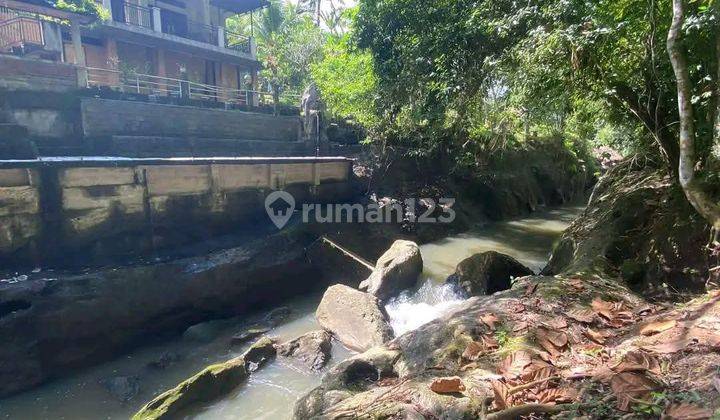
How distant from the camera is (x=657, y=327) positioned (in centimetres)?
399

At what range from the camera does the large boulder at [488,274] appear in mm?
8516

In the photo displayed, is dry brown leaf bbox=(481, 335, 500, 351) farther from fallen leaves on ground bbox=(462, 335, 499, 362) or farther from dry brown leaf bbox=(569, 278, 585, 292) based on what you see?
dry brown leaf bbox=(569, 278, 585, 292)

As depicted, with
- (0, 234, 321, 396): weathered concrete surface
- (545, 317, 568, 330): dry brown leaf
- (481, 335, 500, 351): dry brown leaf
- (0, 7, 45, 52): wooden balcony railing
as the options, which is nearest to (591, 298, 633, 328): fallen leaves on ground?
(545, 317, 568, 330): dry brown leaf

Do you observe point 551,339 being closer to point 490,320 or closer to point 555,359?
point 555,359

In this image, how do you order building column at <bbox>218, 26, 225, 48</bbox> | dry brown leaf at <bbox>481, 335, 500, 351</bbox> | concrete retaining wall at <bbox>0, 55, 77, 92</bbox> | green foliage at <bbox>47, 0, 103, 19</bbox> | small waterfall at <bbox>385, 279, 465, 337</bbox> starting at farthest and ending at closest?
building column at <bbox>218, 26, 225, 48</bbox> → green foliage at <bbox>47, 0, 103, 19</bbox> → concrete retaining wall at <bbox>0, 55, 77, 92</bbox> → small waterfall at <bbox>385, 279, 465, 337</bbox> → dry brown leaf at <bbox>481, 335, 500, 351</bbox>

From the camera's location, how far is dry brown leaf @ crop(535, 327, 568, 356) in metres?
3.96

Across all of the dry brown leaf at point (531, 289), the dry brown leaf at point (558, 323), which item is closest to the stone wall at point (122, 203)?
the dry brown leaf at point (531, 289)

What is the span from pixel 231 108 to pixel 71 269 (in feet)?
30.6

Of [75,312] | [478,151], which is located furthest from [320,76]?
[75,312]

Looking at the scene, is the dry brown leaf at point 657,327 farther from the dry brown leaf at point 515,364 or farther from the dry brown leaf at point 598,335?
the dry brown leaf at point 515,364

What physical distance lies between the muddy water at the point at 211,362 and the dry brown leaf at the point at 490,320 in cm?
306

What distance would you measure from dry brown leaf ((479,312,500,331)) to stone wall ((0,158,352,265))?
8.71m

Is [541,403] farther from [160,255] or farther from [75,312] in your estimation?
[160,255]

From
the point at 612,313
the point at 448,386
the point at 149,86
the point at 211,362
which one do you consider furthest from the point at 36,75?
the point at 612,313
